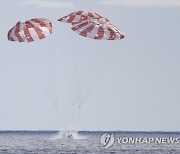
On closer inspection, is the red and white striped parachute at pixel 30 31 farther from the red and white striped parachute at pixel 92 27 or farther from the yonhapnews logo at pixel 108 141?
the yonhapnews logo at pixel 108 141

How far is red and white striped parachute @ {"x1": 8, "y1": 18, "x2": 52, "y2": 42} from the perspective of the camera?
24.4 m

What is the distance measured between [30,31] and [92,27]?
193cm

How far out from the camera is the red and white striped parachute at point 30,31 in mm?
24367

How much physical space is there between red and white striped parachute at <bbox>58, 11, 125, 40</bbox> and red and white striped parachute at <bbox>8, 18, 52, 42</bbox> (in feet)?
2.11

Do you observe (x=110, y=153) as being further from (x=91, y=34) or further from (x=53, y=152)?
(x=91, y=34)

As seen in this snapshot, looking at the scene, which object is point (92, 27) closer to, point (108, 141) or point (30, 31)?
point (30, 31)

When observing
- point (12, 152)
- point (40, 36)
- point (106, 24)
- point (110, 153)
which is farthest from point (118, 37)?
point (12, 152)

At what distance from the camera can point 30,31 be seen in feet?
80.4

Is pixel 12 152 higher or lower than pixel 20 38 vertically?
lower

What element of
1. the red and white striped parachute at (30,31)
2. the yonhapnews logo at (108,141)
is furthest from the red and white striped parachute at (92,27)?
the yonhapnews logo at (108,141)

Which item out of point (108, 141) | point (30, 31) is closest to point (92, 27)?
point (30, 31)

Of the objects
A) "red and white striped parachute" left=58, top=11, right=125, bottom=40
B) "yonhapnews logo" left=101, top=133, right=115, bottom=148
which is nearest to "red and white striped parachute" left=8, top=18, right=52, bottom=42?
"red and white striped parachute" left=58, top=11, right=125, bottom=40

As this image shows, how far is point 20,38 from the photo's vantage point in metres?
24.4

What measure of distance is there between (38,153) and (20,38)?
14633mm
